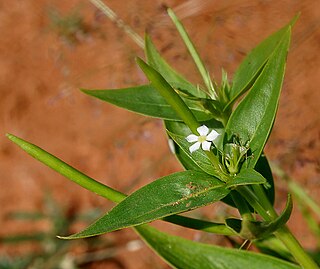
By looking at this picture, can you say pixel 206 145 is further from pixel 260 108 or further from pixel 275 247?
pixel 275 247

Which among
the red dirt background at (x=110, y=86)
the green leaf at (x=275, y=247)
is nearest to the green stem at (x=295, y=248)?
the green leaf at (x=275, y=247)

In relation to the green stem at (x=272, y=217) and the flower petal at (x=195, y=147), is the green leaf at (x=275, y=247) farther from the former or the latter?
the flower petal at (x=195, y=147)

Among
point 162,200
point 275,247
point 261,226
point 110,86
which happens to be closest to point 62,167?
point 162,200

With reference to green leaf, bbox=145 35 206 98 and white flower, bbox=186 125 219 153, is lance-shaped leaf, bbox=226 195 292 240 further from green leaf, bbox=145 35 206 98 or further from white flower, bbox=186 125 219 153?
green leaf, bbox=145 35 206 98

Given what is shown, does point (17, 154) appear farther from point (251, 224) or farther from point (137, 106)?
point (251, 224)

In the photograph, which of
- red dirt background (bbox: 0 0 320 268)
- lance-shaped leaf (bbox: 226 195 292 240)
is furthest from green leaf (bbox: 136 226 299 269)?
red dirt background (bbox: 0 0 320 268)

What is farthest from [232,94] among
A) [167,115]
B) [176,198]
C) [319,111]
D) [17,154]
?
[17,154]
